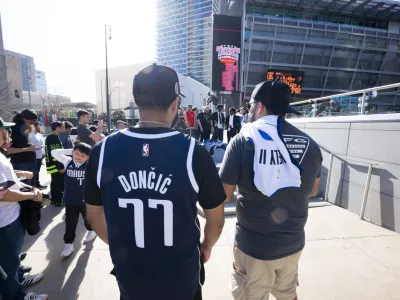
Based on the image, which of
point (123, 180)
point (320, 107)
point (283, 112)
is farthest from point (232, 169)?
point (320, 107)

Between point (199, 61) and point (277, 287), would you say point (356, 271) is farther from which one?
point (199, 61)

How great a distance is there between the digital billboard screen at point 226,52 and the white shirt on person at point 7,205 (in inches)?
808

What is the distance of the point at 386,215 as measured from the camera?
164 inches

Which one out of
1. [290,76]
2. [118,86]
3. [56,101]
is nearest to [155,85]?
[290,76]

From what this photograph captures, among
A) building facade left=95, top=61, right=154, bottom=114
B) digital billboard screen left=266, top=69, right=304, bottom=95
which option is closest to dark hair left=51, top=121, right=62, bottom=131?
digital billboard screen left=266, top=69, right=304, bottom=95

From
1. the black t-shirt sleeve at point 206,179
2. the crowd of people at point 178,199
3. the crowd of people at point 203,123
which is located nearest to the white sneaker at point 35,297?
the crowd of people at point 178,199

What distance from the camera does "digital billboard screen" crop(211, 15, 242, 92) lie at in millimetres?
21172

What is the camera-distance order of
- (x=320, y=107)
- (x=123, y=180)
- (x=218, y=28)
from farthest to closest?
1. (x=218, y=28)
2. (x=320, y=107)
3. (x=123, y=180)

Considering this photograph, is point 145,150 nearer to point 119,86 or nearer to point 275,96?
point 275,96

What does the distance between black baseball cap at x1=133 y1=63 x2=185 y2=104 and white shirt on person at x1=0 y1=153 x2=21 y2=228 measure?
1642 millimetres

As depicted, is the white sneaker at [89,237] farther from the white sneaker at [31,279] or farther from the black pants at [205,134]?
the black pants at [205,134]

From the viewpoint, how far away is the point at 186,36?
81.8 m

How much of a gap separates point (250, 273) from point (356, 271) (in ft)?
7.40

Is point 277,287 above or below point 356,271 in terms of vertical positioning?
above
